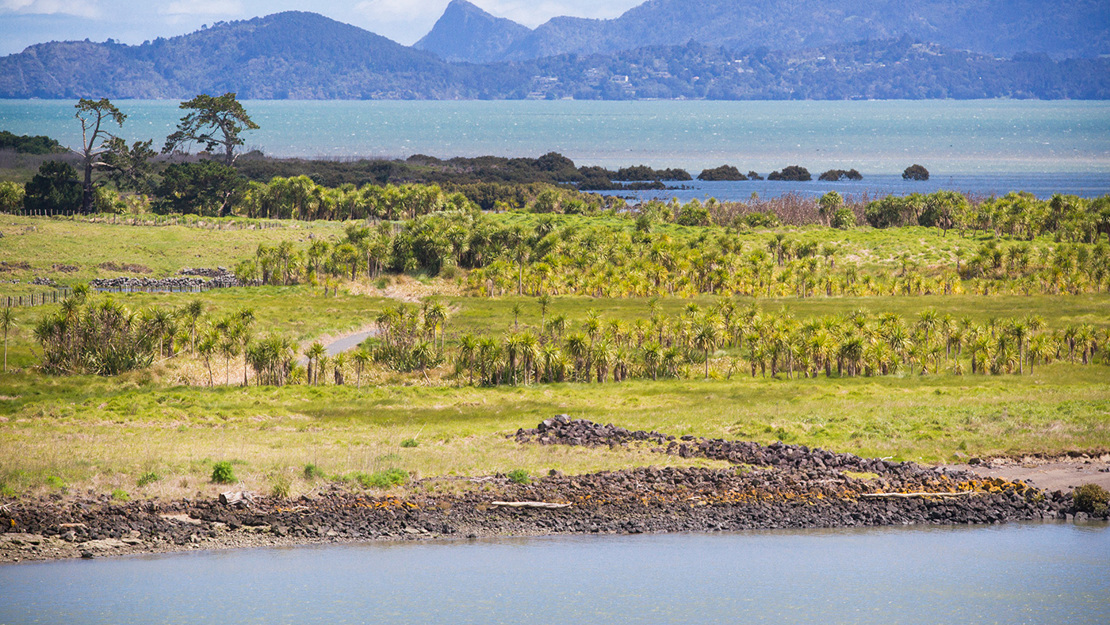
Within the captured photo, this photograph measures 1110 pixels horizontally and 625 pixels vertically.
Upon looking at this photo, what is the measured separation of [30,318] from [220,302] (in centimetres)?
1614

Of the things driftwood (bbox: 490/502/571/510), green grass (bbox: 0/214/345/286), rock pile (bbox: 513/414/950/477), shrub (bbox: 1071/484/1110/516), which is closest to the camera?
driftwood (bbox: 490/502/571/510)

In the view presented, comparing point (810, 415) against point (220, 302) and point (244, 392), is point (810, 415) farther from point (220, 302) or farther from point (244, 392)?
point (220, 302)

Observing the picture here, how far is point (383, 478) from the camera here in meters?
41.9

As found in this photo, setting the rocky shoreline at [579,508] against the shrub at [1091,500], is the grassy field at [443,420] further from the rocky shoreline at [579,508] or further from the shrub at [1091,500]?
the shrub at [1091,500]

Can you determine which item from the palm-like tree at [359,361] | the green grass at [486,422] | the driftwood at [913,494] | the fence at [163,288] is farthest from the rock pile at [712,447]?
the fence at [163,288]

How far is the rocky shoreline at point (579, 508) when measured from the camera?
122ft

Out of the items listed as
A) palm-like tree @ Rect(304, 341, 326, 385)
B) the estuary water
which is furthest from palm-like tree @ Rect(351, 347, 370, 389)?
the estuary water

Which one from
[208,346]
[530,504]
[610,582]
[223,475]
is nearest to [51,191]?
[208,346]

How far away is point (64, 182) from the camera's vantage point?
139m

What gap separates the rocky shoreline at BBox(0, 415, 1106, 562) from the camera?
122 ft

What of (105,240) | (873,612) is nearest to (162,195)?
(105,240)

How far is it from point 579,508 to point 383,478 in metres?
8.26

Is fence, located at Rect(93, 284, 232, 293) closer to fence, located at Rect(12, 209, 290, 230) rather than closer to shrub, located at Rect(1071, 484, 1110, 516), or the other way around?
fence, located at Rect(12, 209, 290, 230)

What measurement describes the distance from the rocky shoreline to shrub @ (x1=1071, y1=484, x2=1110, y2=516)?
0.35 m
